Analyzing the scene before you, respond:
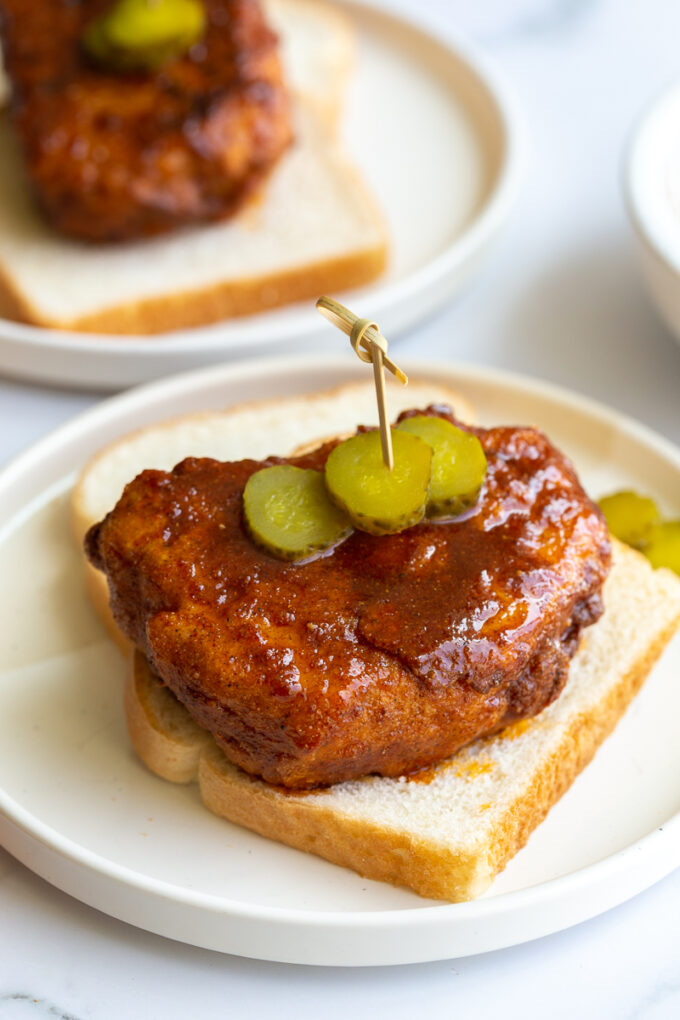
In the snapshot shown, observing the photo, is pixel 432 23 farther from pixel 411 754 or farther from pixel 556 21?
pixel 411 754

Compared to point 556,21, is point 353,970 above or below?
below

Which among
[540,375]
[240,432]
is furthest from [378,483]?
[540,375]

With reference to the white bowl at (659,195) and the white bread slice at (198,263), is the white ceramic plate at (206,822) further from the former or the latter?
the white bread slice at (198,263)

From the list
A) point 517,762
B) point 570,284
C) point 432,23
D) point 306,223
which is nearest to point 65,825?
point 517,762

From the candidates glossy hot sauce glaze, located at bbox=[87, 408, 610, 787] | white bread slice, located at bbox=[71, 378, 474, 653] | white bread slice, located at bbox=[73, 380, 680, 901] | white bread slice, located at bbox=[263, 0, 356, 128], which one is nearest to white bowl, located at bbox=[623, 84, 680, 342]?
white bread slice, located at bbox=[71, 378, 474, 653]

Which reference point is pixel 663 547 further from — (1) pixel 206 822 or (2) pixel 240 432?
(1) pixel 206 822

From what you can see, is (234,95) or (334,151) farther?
(334,151)
